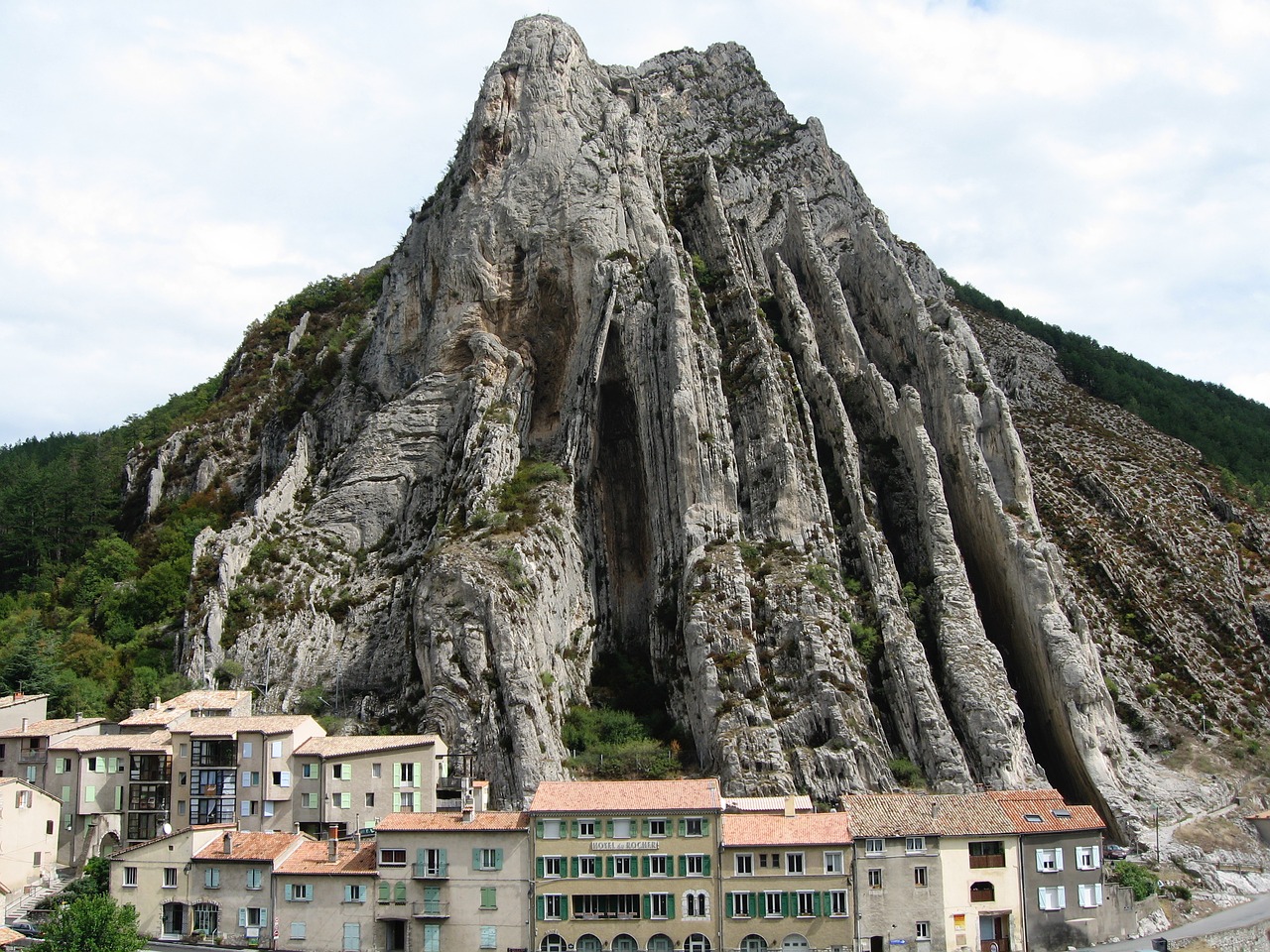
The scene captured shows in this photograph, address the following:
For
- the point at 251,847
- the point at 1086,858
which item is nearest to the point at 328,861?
the point at 251,847

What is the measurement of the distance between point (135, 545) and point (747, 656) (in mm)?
54945

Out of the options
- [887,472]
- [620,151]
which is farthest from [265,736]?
[620,151]

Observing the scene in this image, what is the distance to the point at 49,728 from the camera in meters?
76.2

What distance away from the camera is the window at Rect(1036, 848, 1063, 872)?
211 feet

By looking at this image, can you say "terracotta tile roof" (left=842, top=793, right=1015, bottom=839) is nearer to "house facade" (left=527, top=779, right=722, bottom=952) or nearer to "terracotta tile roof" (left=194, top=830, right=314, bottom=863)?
"house facade" (left=527, top=779, right=722, bottom=952)

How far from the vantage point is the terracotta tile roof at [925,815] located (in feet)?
209

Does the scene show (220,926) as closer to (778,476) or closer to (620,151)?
(778,476)

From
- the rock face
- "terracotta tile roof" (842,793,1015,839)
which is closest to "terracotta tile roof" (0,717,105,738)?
the rock face

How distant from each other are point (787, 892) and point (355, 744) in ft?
82.8

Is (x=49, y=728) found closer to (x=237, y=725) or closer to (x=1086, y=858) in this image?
(x=237, y=725)

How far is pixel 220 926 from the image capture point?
62812 millimetres

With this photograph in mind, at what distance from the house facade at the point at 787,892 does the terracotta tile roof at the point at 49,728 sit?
37.9 metres

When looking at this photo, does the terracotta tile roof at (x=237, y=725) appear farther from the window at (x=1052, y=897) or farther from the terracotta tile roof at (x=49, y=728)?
the window at (x=1052, y=897)

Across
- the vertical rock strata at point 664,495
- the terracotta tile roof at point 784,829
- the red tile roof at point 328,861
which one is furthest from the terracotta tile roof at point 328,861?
the terracotta tile roof at point 784,829
